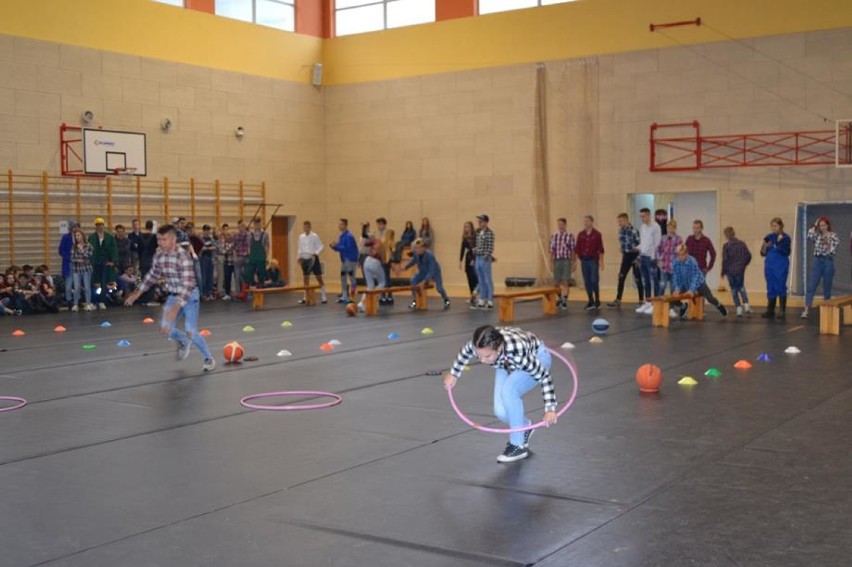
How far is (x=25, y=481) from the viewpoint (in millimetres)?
6832

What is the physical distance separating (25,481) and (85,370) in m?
5.76

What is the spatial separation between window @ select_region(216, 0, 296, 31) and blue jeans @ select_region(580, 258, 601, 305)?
14052 millimetres

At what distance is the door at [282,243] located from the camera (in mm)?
30188

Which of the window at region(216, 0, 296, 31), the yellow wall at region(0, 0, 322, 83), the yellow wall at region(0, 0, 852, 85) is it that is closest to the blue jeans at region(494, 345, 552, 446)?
the yellow wall at region(0, 0, 852, 85)

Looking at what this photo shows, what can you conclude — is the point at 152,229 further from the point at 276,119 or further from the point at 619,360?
the point at 619,360

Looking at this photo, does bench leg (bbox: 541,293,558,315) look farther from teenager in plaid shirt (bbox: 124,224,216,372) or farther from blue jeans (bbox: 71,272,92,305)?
blue jeans (bbox: 71,272,92,305)

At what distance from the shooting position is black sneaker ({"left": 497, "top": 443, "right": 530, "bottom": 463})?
7301 mm

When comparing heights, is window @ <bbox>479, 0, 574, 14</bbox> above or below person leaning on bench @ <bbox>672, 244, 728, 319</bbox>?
above

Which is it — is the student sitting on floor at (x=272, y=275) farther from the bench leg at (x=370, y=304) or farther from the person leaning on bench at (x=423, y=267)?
the bench leg at (x=370, y=304)

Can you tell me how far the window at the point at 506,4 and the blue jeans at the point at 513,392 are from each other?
72.3 feet

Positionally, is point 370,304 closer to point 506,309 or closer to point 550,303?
point 506,309

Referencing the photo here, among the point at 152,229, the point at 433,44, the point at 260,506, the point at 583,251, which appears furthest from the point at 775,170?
the point at 260,506

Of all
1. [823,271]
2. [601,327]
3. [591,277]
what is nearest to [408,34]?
[591,277]

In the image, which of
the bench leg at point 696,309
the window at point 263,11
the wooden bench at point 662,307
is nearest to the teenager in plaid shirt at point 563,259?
the bench leg at point 696,309
